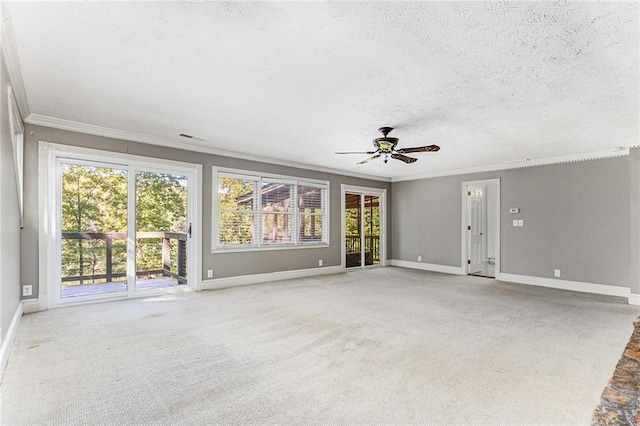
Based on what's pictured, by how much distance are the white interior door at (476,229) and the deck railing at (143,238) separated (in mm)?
5924

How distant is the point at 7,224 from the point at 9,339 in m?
1.00

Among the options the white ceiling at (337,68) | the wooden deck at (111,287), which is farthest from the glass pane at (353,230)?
the wooden deck at (111,287)

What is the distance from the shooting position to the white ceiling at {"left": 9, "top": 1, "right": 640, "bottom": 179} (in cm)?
192

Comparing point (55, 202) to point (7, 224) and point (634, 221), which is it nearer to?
point (7, 224)

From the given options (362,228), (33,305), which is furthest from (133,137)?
(362,228)

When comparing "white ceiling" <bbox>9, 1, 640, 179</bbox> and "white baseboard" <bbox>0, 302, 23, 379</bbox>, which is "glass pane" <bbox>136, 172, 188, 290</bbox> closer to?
"white ceiling" <bbox>9, 1, 640, 179</bbox>

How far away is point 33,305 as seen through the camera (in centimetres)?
387

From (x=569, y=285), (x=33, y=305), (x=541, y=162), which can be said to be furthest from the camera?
(x=541, y=162)

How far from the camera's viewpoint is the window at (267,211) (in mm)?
5605

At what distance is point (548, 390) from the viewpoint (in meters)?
2.12

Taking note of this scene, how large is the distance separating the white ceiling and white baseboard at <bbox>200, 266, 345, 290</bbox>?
250cm

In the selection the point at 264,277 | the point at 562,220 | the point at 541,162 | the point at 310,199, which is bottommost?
the point at 264,277

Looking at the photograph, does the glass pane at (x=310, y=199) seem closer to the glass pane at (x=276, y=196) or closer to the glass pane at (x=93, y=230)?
the glass pane at (x=276, y=196)

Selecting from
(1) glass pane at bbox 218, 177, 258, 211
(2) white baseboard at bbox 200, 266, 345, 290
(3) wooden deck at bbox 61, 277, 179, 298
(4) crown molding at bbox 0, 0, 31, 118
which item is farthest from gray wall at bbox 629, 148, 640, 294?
(4) crown molding at bbox 0, 0, 31, 118
